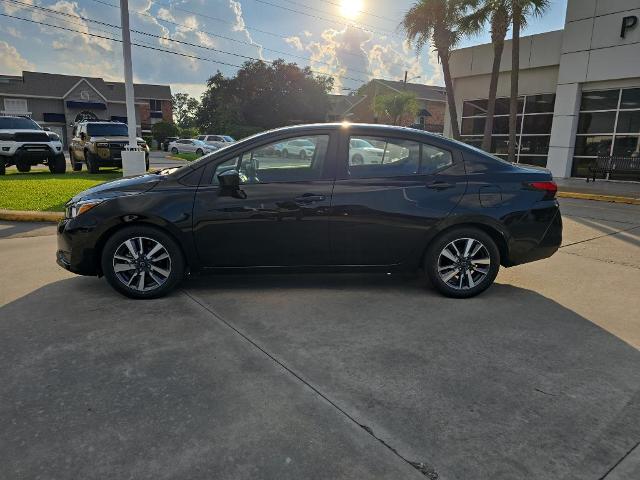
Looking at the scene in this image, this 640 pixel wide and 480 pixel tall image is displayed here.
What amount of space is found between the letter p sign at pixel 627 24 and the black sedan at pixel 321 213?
631 inches

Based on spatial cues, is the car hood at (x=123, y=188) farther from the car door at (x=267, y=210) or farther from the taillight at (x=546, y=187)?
the taillight at (x=546, y=187)

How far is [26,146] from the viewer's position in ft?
50.0

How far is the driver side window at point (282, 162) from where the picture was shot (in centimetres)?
442

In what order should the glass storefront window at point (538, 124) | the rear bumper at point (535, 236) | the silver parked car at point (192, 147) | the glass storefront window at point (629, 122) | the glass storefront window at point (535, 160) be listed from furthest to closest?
the silver parked car at point (192, 147), the glass storefront window at point (535, 160), the glass storefront window at point (538, 124), the glass storefront window at point (629, 122), the rear bumper at point (535, 236)

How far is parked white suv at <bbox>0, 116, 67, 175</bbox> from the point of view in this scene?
593 inches

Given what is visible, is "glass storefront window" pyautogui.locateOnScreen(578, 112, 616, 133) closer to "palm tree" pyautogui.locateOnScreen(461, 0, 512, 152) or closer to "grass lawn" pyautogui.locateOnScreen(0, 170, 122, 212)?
"palm tree" pyautogui.locateOnScreen(461, 0, 512, 152)

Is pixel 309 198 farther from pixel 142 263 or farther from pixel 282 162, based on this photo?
pixel 142 263

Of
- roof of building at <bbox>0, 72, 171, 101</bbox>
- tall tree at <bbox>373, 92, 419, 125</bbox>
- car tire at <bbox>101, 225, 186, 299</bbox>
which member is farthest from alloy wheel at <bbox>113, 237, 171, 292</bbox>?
roof of building at <bbox>0, 72, 171, 101</bbox>

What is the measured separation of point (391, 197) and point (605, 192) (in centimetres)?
1256

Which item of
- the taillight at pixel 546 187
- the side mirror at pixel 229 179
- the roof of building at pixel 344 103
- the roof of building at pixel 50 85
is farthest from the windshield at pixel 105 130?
the roof of building at pixel 344 103

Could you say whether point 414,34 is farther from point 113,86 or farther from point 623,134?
point 113,86

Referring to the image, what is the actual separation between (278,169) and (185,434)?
2603 mm

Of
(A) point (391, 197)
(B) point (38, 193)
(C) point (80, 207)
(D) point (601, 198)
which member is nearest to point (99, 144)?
(B) point (38, 193)

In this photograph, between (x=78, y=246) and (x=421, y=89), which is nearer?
(x=78, y=246)
